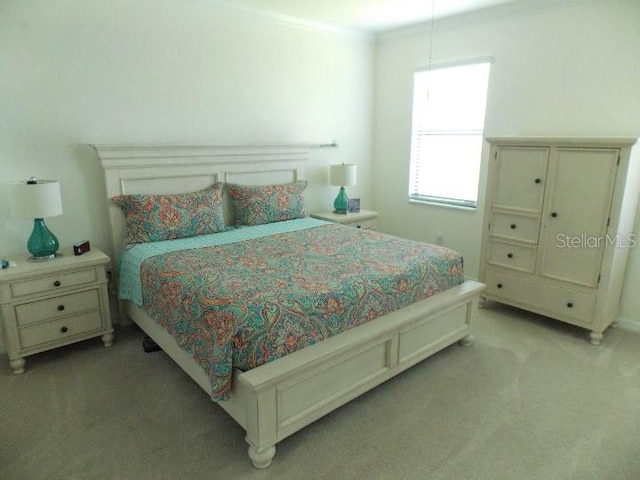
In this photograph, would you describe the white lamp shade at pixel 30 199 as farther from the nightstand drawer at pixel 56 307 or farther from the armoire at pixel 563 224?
the armoire at pixel 563 224

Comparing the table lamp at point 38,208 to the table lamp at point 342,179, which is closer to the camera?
the table lamp at point 38,208

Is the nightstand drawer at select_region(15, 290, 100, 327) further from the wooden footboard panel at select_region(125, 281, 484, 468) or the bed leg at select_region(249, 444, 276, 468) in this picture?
the bed leg at select_region(249, 444, 276, 468)

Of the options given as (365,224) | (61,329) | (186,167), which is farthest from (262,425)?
(365,224)

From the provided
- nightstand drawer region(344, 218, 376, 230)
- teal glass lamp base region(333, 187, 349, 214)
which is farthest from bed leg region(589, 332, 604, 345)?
teal glass lamp base region(333, 187, 349, 214)

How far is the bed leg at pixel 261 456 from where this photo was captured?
1.88 metres

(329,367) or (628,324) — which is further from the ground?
(329,367)

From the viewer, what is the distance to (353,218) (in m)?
4.14

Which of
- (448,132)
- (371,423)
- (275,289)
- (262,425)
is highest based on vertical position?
(448,132)

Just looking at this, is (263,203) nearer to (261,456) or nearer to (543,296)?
(261,456)

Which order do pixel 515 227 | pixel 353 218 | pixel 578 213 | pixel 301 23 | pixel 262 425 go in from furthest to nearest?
pixel 353 218 < pixel 301 23 < pixel 515 227 < pixel 578 213 < pixel 262 425

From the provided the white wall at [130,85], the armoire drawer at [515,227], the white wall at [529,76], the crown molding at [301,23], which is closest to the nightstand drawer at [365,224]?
the white wall at [529,76]

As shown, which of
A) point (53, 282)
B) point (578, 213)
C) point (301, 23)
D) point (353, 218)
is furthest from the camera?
point (353, 218)

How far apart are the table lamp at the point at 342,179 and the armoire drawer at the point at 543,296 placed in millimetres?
1536

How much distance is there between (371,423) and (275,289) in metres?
0.85
